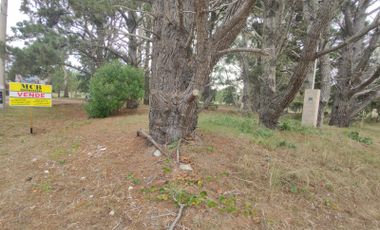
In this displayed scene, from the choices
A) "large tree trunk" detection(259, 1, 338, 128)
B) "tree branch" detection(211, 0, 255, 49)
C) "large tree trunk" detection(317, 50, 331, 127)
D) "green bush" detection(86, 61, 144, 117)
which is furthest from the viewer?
"green bush" detection(86, 61, 144, 117)

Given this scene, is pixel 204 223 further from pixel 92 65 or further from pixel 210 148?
pixel 92 65

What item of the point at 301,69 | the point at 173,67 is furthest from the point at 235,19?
the point at 301,69

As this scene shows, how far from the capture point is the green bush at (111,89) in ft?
25.0

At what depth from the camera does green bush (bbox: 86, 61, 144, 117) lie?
761 centimetres

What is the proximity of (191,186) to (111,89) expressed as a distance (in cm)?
574

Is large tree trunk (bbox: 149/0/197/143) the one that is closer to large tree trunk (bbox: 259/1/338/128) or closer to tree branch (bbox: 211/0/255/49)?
tree branch (bbox: 211/0/255/49)

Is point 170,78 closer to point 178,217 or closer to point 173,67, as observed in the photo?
point 173,67

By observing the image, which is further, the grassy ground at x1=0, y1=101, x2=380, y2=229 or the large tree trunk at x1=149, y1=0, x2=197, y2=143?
the large tree trunk at x1=149, y1=0, x2=197, y2=143

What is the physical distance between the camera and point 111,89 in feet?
24.8

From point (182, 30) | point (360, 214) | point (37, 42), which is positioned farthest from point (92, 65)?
point (360, 214)

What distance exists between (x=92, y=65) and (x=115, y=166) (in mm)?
12916

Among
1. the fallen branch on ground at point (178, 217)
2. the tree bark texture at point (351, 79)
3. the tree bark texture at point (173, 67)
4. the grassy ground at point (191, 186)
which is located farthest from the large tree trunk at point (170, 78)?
the tree bark texture at point (351, 79)

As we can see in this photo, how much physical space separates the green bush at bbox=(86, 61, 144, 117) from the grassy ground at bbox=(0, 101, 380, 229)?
3307mm

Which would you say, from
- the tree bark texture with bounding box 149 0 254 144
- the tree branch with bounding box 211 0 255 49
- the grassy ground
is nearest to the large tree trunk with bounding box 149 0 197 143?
the tree bark texture with bounding box 149 0 254 144
